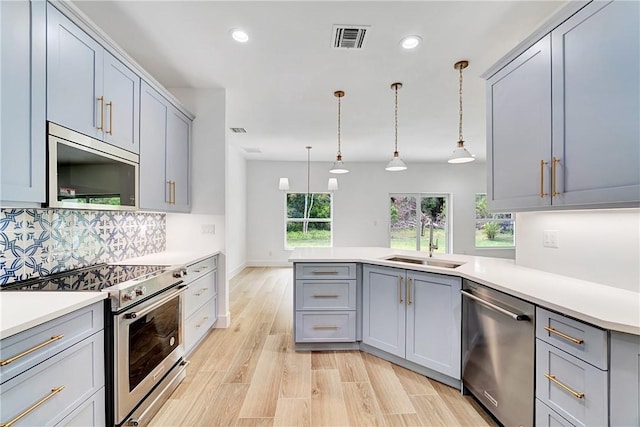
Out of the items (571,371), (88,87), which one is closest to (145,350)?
(88,87)

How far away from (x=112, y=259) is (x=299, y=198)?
4994 millimetres

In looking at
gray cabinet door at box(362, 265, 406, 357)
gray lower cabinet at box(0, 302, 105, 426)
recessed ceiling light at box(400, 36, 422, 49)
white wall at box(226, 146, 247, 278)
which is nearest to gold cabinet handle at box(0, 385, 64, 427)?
gray lower cabinet at box(0, 302, 105, 426)

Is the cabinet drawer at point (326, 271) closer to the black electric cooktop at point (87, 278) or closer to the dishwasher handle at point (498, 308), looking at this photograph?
the dishwasher handle at point (498, 308)

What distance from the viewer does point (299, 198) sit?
7.12m

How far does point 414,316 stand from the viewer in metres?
2.21

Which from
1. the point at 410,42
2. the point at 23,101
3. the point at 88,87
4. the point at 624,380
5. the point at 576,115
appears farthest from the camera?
the point at 410,42

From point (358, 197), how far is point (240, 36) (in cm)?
536

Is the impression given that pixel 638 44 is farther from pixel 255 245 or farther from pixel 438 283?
pixel 255 245

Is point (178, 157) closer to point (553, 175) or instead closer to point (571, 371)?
point (553, 175)

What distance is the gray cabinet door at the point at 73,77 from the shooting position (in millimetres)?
1433

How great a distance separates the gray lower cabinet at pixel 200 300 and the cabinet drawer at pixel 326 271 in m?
0.97

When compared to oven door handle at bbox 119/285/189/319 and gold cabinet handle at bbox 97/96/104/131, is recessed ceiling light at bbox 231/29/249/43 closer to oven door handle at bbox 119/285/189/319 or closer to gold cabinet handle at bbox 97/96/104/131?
gold cabinet handle at bbox 97/96/104/131

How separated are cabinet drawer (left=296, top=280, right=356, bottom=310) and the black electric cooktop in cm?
123

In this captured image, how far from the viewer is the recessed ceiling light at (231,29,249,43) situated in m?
2.10
